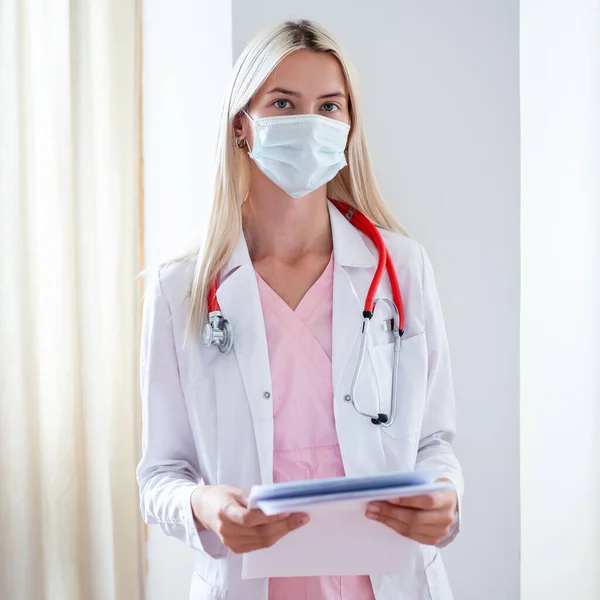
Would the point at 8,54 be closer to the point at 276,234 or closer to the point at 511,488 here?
Answer: the point at 276,234

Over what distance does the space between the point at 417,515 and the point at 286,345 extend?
428 mm

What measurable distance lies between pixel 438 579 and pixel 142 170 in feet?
4.87

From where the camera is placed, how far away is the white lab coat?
4.36 feet

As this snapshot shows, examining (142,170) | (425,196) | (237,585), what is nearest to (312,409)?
(237,585)

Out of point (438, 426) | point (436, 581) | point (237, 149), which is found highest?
point (237, 149)

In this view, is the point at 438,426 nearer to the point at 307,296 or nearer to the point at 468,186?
the point at 307,296

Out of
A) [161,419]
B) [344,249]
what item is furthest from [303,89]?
[161,419]

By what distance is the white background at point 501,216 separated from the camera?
176cm

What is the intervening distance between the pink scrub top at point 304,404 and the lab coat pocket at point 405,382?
10 cm

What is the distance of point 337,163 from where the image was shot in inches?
57.2

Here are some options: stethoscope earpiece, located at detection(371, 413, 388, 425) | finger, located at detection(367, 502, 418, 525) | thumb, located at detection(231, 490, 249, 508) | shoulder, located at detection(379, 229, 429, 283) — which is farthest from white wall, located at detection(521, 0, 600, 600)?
thumb, located at detection(231, 490, 249, 508)

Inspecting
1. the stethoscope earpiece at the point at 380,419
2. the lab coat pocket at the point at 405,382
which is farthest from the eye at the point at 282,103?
the stethoscope earpiece at the point at 380,419

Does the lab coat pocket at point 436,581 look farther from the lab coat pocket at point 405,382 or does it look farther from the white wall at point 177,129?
the white wall at point 177,129

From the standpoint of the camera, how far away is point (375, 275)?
1.41 meters
